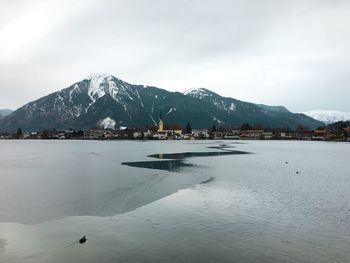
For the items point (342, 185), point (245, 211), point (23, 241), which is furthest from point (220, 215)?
point (342, 185)

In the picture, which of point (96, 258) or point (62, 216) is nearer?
point (96, 258)

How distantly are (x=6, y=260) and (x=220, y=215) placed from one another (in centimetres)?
1270

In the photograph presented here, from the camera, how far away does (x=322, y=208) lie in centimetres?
2500

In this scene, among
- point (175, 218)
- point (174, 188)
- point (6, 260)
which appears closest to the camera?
point (6, 260)

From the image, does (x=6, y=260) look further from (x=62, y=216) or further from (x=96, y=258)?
(x=62, y=216)

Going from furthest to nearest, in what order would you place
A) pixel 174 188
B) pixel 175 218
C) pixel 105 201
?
1. pixel 174 188
2. pixel 105 201
3. pixel 175 218

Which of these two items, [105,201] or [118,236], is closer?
[118,236]

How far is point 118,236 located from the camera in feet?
58.4

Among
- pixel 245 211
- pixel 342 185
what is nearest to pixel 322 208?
pixel 245 211

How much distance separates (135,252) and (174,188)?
1770cm

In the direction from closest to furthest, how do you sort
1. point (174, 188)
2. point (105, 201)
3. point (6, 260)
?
point (6, 260), point (105, 201), point (174, 188)

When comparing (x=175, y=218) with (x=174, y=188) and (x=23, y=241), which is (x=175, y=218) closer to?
(x=23, y=241)

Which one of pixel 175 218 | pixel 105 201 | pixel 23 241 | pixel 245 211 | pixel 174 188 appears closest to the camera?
pixel 23 241

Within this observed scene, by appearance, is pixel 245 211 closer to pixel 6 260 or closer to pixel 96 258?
pixel 96 258
